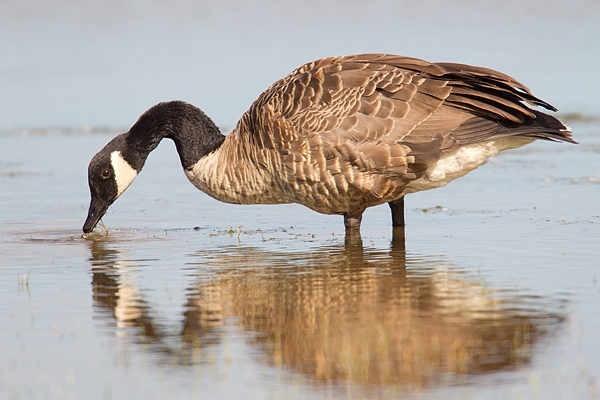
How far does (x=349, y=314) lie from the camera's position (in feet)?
18.8

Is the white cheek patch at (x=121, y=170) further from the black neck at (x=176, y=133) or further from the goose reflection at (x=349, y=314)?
the goose reflection at (x=349, y=314)

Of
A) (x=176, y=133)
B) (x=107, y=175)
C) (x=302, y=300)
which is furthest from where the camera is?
(x=176, y=133)

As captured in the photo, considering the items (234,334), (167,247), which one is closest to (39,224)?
(167,247)

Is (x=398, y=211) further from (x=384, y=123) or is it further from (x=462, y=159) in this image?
(x=384, y=123)

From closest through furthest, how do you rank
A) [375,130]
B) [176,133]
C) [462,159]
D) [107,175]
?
[375,130] → [462,159] → [107,175] → [176,133]

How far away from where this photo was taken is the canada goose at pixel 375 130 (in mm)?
8000

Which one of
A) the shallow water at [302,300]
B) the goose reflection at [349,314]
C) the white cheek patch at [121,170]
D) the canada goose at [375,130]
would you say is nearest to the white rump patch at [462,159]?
the canada goose at [375,130]

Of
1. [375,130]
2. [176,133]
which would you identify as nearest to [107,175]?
[176,133]

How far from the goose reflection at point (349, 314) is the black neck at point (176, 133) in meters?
1.55

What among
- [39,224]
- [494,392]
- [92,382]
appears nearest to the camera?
[494,392]

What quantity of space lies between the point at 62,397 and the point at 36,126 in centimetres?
1583

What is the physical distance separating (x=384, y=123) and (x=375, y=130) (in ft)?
0.35

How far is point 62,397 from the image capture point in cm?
440

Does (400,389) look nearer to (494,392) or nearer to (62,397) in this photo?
(494,392)
